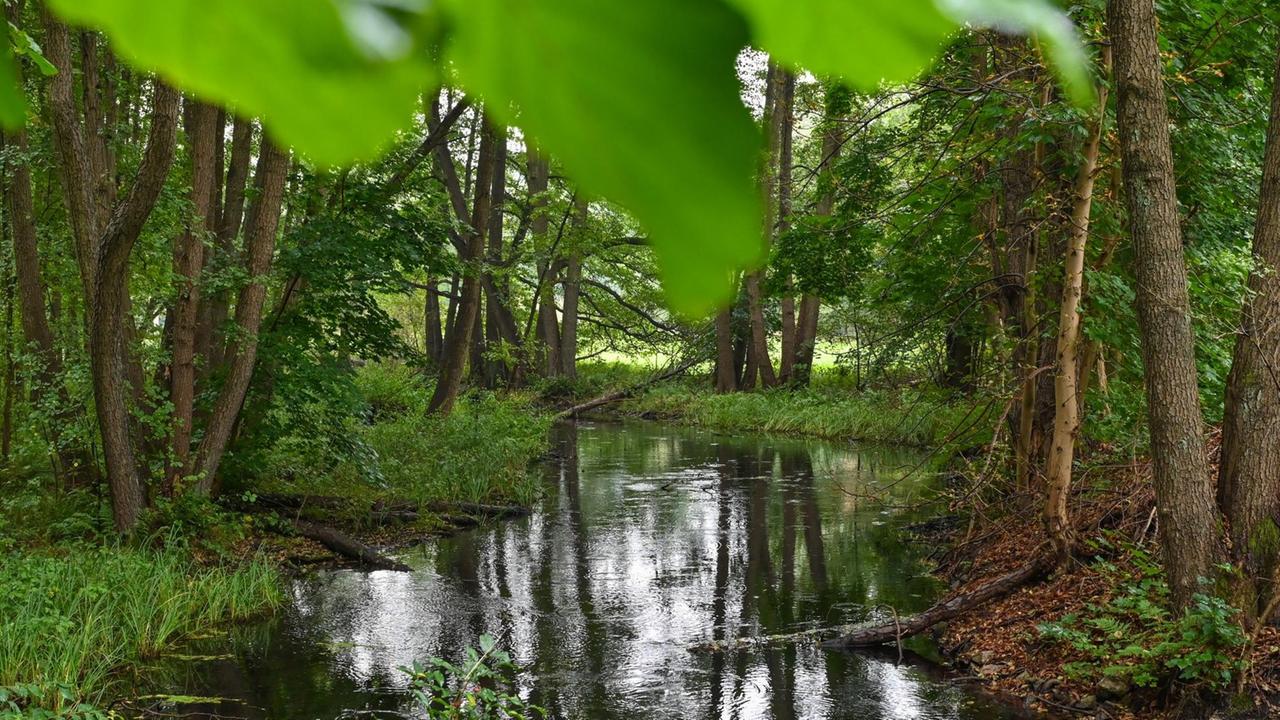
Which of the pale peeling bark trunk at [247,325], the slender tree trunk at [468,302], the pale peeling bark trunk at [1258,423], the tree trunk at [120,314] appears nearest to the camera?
the pale peeling bark trunk at [1258,423]

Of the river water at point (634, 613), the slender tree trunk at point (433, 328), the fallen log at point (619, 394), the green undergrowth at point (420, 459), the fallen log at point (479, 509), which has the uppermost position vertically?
the slender tree trunk at point (433, 328)

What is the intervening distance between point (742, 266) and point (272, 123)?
0.44ft

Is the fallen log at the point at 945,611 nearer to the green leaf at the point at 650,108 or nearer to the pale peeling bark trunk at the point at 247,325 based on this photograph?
the pale peeling bark trunk at the point at 247,325

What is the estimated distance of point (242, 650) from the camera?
26.1 ft

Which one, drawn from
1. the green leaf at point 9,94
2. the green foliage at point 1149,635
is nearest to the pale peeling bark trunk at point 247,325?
the green foliage at point 1149,635

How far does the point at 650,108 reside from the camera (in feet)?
0.83

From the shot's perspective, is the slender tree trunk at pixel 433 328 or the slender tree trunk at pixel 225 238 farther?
the slender tree trunk at pixel 433 328

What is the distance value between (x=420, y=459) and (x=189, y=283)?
6247 mm

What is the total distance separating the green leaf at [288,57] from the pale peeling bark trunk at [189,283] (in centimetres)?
907

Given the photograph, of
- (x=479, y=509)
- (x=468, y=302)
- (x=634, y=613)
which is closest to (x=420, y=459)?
(x=479, y=509)

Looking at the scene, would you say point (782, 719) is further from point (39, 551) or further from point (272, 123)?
point (272, 123)

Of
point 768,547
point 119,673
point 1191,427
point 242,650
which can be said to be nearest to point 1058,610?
point 1191,427

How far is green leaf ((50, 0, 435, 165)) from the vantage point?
0.26m

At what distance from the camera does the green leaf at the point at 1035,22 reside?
28cm
